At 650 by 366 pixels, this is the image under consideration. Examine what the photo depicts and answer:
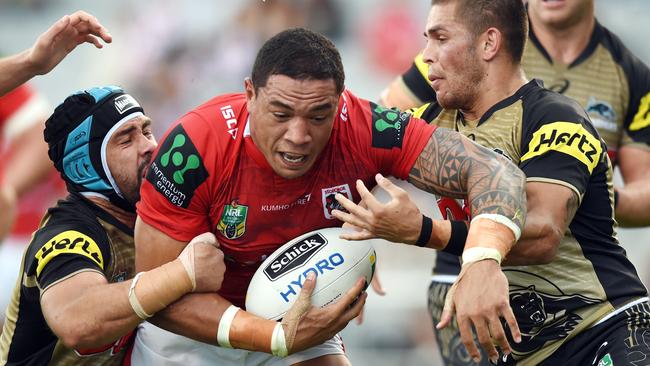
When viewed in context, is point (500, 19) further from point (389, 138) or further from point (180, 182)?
point (180, 182)

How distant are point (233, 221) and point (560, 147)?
1.51m

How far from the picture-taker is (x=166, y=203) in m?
5.01

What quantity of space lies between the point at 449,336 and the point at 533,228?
6.18ft

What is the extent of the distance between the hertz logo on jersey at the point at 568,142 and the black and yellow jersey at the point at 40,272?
6.54 ft

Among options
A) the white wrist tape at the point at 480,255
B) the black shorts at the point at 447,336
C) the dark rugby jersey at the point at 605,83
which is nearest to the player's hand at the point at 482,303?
the white wrist tape at the point at 480,255

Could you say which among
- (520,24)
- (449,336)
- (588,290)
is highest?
(520,24)

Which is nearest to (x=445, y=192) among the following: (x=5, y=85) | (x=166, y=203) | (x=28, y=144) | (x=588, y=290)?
(x=588, y=290)

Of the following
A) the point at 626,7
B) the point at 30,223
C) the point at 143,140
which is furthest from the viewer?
the point at 626,7

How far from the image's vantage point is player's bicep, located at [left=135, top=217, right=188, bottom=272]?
16.6ft

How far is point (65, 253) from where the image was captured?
16.9 ft

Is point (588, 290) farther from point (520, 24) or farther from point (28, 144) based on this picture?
point (28, 144)

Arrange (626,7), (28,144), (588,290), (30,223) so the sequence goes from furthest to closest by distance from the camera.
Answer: (626,7) → (30,223) → (28,144) → (588,290)

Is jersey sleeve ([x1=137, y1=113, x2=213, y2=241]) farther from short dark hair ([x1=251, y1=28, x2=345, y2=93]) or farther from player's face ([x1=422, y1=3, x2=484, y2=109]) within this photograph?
player's face ([x1=422, y1=3, x2=484, y2=109])

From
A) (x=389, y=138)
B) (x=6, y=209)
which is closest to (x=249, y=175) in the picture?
(x=389, y=138)
